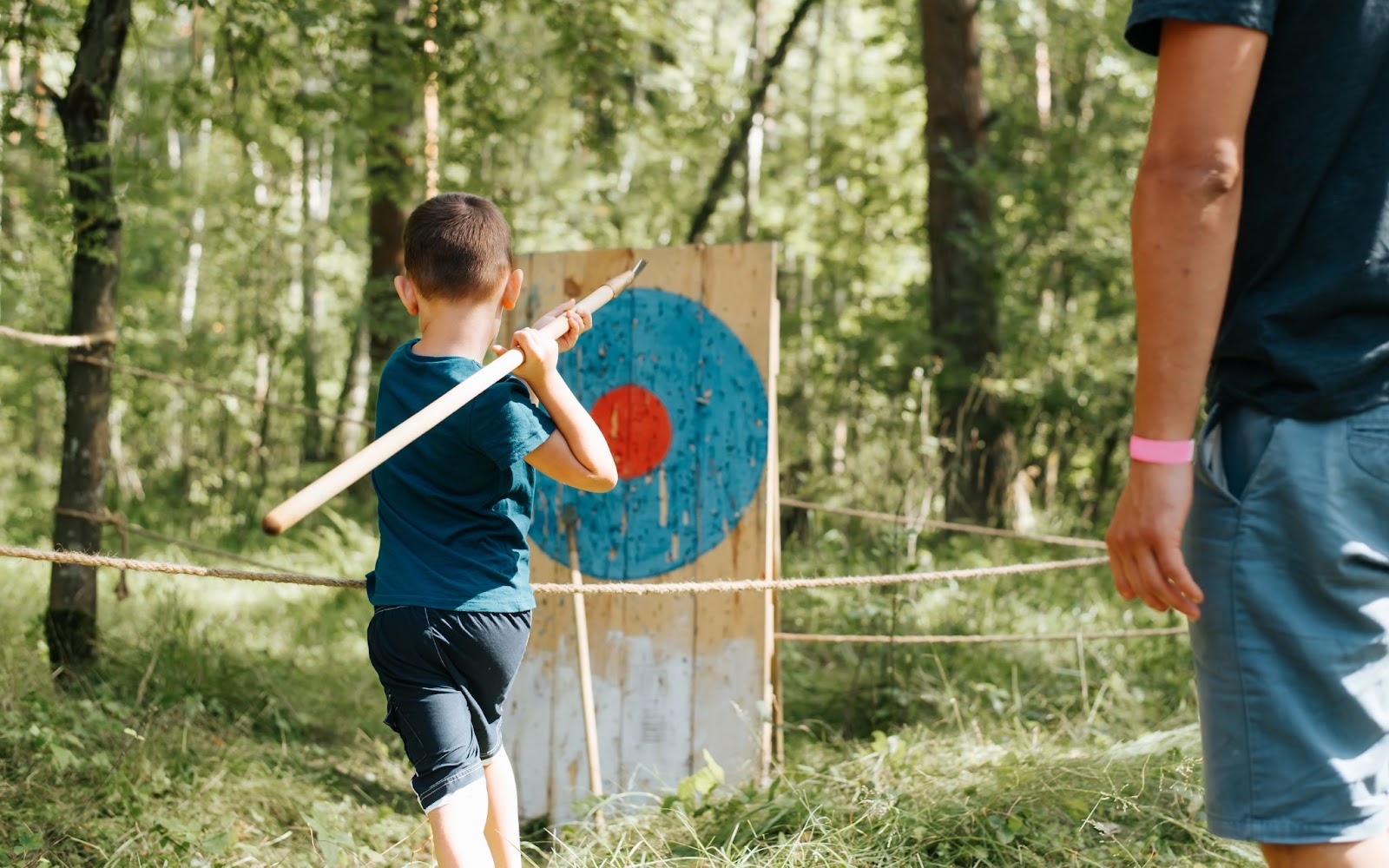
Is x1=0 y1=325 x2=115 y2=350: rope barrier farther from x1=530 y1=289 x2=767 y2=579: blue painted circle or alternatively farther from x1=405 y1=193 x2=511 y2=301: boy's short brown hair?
x1=405 y1=193 x2=511 y2=301: boy's short brown hair

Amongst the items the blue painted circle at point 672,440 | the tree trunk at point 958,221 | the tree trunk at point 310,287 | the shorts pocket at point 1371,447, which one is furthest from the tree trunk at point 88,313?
the tree trunk at point 958,221

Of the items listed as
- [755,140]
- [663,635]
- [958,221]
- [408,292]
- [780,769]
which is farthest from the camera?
[755,140]

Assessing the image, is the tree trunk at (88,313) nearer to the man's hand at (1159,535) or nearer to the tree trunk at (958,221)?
the man's hand at (1159,535)

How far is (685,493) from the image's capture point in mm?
3781

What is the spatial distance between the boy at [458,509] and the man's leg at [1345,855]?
3.96ft

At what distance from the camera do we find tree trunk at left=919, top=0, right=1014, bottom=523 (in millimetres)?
7488

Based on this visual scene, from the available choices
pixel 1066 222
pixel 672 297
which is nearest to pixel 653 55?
pixel 1066 222

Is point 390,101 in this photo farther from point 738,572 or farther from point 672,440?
point 738,572

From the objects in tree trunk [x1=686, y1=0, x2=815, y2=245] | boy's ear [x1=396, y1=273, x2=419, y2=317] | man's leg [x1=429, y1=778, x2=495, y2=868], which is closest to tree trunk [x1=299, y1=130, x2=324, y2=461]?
tree trunk [x1=686, y1=0, x2=815, y2=245]

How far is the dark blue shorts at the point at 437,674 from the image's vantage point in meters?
2.02

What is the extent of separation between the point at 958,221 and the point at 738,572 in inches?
191

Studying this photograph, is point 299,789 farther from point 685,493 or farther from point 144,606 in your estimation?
point 144,606

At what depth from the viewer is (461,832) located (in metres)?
2.03

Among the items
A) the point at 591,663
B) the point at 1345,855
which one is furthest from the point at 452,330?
the point at 591,663
